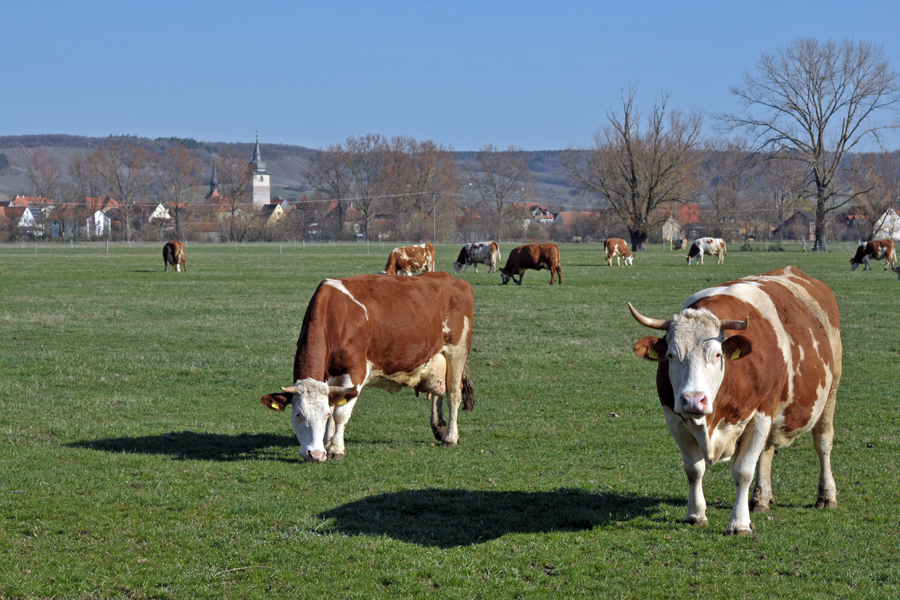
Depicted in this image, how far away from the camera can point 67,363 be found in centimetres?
1468

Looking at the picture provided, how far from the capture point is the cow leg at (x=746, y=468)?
6.18m

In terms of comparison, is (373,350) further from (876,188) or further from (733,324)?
(876,188)

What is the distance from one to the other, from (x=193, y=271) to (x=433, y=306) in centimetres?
3528

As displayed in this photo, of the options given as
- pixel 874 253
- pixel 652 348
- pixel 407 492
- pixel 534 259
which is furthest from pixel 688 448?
pixel 874 253

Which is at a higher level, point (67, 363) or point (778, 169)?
point (778, 169)

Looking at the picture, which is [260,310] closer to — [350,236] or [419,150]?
[350,236]

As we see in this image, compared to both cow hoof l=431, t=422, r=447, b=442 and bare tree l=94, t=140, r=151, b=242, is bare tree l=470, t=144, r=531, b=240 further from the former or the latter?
cow hoof l=431, t=422, r=447, b=442

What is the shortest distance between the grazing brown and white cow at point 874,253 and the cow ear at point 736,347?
4180cm

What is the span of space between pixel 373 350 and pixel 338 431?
0.94m

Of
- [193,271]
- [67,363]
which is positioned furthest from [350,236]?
[67,363]

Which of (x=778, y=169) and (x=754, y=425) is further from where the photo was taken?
(x=778, y=169)

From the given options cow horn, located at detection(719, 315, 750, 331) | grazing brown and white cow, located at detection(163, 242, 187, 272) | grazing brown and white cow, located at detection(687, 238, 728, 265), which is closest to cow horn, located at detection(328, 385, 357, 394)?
cow horn, located at detection(719, 315, 750, 331)

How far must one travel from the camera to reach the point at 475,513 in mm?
6844

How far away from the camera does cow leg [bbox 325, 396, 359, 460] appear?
28.0ft
